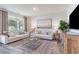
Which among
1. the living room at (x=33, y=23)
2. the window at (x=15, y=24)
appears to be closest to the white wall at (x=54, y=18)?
the living room at (x=33, y=23)

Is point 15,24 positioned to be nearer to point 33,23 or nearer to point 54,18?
point 33,23

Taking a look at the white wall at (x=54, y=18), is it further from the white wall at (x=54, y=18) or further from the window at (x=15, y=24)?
the window at (x=15, y=24)

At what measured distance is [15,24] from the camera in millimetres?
6777

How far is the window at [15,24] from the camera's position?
20.3 feet

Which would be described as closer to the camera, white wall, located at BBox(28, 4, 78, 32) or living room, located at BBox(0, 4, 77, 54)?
living room, located at BBox(0, 4, 77, 54)

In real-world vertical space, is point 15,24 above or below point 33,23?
below

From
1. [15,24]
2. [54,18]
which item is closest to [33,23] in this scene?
[15,24]

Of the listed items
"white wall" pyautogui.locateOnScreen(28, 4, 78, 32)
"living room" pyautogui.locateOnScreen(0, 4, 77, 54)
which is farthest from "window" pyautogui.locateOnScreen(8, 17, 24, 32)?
"white wall" pyautogui.locateOnScreen(28, 4, 78, 32)

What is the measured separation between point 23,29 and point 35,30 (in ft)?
4.05

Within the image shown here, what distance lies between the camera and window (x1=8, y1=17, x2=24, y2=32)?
6201 millimetres

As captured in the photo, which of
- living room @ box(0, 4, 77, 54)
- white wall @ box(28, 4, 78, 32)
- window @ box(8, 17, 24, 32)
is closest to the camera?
living room @ box(0, 4, 77, 54)

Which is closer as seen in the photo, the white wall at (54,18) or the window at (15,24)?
the white wall at (54,18)

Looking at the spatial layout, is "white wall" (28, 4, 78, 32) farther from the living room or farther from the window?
the window

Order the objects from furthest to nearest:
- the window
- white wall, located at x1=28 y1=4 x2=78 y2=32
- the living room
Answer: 1. the window
2. white wall, located at x1=28 y1=4 x2=78 y2=32
3. the living room
